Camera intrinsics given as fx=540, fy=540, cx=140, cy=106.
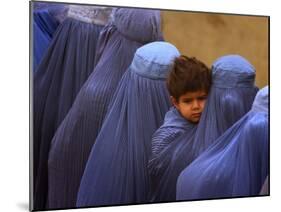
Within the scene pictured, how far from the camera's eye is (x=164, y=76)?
4148mm

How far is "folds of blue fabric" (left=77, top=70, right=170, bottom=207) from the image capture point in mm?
3994

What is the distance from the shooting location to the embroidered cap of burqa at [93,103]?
155 inches

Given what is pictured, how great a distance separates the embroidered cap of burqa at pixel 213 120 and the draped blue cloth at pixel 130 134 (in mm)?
138

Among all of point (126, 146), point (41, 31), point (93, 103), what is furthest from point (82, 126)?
point (41, 31)

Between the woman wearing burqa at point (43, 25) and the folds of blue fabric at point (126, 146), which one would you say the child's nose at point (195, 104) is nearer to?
the folds of blue fabric at point (126, 146)

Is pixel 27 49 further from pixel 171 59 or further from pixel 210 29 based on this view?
pixel 210 29

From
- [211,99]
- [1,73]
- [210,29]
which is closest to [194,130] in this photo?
[211,99]

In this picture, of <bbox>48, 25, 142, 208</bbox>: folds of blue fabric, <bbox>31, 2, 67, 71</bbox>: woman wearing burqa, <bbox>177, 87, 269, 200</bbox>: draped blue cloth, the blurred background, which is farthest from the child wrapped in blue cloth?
<bbox>31, 2, 67, 71</bbox>: woman wearing burqa

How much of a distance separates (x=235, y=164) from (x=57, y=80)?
1.57m

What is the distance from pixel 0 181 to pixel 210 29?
201 cm

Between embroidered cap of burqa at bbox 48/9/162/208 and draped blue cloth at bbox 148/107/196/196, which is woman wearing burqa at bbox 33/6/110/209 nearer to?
embroidered cap of burqa at bbox 48/9/162/208

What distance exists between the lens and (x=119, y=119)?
13.3 feet

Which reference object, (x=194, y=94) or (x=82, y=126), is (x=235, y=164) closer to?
(x=194, y=94)

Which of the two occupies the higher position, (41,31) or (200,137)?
(41,31)
